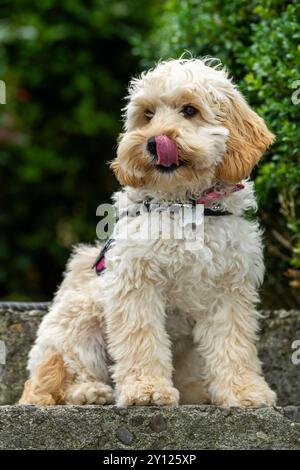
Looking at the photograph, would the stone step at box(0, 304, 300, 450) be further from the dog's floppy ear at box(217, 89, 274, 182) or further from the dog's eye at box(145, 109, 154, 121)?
the dog's eye at box(145, 109, 154, 121)

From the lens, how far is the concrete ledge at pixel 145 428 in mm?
4547

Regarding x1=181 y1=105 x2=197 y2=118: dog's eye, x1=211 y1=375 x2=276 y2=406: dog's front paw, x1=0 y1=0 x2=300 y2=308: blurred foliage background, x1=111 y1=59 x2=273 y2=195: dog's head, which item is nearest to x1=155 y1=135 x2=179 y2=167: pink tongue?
x1=111 y1=59 x2=273 y2=195: dog's head

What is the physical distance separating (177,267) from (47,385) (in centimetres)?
93

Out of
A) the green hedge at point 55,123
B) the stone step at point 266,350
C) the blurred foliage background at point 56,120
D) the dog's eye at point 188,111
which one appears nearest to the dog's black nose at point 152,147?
the dog's eye at point 188,111

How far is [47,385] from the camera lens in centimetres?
525

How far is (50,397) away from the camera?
5.21 meters

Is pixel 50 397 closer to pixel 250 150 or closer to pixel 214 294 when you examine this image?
pixel 214 294

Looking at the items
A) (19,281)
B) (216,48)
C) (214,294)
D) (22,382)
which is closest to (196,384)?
(214,294)

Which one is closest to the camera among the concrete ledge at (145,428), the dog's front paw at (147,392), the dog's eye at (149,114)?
the concrete ledge at (145,428)

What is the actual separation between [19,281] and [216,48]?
4536 mm

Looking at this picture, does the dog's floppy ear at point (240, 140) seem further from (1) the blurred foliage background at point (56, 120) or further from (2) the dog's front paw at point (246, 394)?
(1) the blurred foliage background at point (56, 120)

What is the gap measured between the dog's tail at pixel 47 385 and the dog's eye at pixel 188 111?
4.74 feet

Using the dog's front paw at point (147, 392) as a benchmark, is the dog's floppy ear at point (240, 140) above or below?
above

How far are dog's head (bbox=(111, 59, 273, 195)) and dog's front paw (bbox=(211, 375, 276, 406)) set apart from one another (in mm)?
1010
